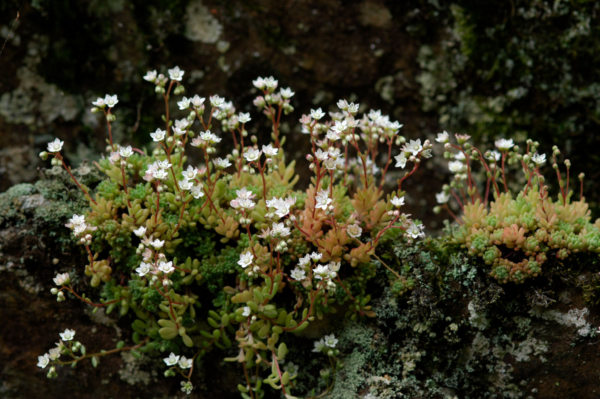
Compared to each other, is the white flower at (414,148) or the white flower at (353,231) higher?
the white flower at (414,148)

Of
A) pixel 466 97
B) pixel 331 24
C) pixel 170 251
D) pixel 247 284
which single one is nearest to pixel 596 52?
pixel 466 97

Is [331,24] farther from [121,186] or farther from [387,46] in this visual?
[121,186]

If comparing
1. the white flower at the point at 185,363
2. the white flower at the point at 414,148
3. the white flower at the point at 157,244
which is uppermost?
the white flower at the point at 414,148

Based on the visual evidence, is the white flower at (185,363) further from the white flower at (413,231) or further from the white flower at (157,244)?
the white flower at (413,231)

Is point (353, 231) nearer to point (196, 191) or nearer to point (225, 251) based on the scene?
→ point (225, 251)

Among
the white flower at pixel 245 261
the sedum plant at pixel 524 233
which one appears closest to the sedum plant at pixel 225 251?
the white flower at pixel 245 261

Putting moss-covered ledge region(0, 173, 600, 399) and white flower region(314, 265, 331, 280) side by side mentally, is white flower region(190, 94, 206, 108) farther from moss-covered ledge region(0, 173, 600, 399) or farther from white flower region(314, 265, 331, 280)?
white flower region(314, 265, 331, 280)

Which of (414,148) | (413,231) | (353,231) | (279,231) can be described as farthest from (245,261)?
(414,148)

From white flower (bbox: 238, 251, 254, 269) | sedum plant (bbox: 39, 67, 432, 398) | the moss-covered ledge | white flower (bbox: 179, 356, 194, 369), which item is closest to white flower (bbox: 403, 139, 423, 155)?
sedum plant (bbox: 39, 67, 432, 398)
